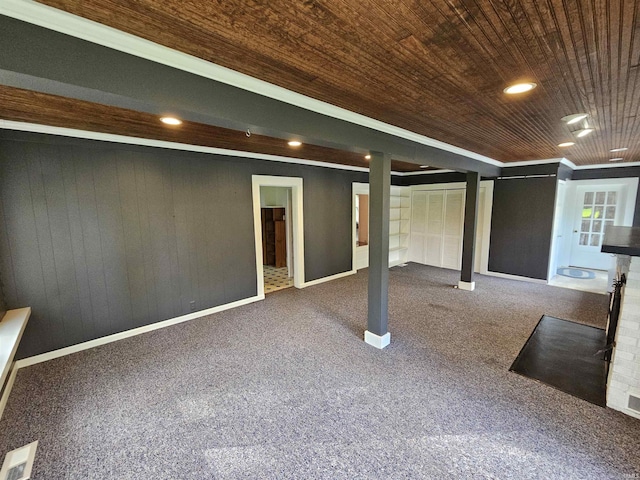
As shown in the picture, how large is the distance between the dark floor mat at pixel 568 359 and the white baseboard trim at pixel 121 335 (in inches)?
144

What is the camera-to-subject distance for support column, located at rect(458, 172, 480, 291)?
15.9ft

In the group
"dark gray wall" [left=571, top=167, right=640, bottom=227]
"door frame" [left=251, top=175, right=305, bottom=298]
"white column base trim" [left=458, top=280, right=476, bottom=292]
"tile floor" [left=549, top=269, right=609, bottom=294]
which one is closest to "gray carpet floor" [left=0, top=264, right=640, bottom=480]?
"door frame" [left=251, top=175, right=305, bottom=298]

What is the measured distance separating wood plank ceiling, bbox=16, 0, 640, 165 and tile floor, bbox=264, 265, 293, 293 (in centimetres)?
383

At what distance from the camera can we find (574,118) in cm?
256

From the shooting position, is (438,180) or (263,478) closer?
(263,478)

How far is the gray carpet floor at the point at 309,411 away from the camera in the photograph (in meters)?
1.74

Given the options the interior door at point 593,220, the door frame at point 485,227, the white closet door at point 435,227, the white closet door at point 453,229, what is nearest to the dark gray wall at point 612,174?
the interior door at point 593,220

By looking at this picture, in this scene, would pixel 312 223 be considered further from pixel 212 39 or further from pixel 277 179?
pixel 212 39

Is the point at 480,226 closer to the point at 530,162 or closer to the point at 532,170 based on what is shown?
the point at 532,170

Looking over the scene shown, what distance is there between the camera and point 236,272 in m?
4.35

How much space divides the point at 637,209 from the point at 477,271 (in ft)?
10.3

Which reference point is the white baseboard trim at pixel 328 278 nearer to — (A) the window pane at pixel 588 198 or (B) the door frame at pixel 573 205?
(B) the door frame at pixel 573 205

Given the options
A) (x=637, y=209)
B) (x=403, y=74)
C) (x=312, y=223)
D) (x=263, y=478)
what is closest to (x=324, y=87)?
(x=403, y=74)

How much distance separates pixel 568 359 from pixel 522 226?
3.40 m
